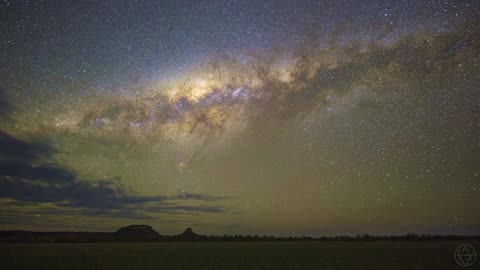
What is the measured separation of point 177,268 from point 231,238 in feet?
462

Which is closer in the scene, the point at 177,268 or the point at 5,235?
the point at 177,268

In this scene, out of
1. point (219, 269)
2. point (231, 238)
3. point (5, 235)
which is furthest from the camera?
point (5, 235)

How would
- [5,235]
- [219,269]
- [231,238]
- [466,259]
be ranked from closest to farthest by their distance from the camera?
[219,269]
[466,259]
[231,238]
[5,235]

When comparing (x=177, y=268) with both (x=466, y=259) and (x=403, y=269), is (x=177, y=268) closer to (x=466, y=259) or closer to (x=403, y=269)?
(x=403, y=269)

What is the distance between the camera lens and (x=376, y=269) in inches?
975

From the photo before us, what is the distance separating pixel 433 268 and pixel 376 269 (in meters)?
4.35

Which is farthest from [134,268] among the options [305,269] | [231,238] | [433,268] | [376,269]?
[231,238]

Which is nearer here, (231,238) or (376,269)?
(376,269)

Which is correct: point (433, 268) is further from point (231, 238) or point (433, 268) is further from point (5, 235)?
point (5, 235)

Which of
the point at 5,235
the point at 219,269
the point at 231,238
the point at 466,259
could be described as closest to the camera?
the point at 219,269

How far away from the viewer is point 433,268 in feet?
84.7

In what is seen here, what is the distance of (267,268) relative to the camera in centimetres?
2567

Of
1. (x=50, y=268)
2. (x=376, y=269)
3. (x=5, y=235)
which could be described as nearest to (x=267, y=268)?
(x=376, y=269)

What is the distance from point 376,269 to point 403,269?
194 cm
